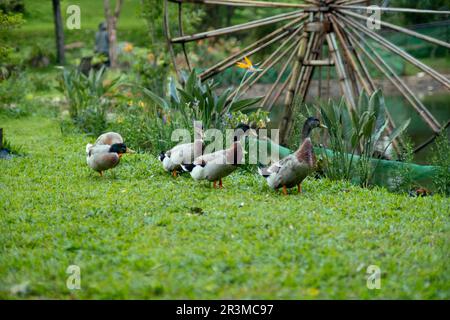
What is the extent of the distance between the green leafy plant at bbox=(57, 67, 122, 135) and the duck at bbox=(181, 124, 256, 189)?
380 centimetres

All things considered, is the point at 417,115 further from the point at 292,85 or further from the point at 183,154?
the point at 183,154

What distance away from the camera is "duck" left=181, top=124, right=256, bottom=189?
20.4ft

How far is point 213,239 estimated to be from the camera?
479cm

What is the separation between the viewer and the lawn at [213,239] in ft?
13.0

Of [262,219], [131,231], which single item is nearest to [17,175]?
[131,231]

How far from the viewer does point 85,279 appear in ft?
13.3

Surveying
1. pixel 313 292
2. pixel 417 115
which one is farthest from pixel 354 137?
pixel 417 115

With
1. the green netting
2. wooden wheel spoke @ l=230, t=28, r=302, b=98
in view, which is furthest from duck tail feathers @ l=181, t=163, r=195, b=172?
wooden wheel spoke @ l=230, t=28, r=302, b=98

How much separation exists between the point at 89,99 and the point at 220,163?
16.0ft

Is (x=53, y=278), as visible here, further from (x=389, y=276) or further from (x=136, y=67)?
(x=136, y=67)

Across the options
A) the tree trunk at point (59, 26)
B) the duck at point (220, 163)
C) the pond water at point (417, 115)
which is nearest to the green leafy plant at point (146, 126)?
the duck at point (220, 163)
